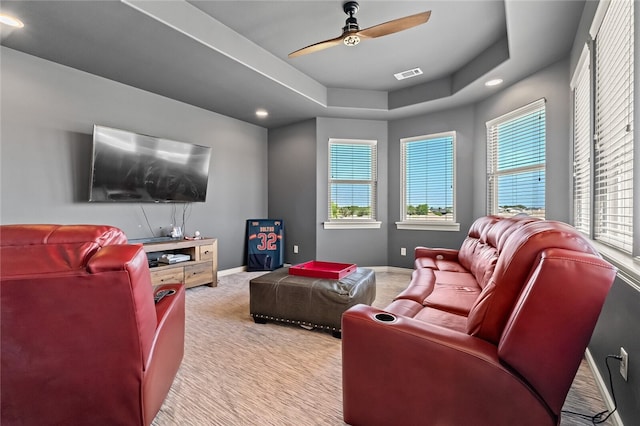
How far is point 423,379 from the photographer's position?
45.1 inches

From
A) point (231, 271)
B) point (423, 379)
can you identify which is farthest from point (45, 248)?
point (231, 271)

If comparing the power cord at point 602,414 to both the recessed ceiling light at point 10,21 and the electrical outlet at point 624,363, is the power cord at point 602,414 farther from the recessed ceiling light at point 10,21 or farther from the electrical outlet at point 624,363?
the recessed ceiling light at point 10,21

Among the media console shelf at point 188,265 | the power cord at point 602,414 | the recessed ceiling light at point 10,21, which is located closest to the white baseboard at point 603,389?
the power cord at point 602,414

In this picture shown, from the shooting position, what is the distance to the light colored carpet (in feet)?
4.93

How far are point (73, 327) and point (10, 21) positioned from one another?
8.98 feet

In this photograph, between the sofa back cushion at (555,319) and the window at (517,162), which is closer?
the sofa back cushion at (555,319)

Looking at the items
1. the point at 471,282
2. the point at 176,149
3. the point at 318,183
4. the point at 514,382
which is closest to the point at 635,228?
the point at 514,382

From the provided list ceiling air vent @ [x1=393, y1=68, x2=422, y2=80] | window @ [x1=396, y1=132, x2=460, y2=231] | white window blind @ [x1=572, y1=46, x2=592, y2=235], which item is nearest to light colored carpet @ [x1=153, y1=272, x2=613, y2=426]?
white window blind @ [x1=572, y1=46, x2=592, y2=235]

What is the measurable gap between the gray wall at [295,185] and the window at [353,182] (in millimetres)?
354

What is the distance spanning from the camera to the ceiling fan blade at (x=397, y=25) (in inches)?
81.6

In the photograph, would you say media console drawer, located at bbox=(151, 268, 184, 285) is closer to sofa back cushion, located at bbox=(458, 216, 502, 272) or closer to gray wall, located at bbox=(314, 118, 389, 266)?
gray wall, located at bbox=(314, 118, 389, 266)

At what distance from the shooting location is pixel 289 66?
3.56 metres

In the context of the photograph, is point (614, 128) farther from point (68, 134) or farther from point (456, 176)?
point (68, 134)

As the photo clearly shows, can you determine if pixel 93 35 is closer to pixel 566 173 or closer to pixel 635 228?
pixel 635 228
